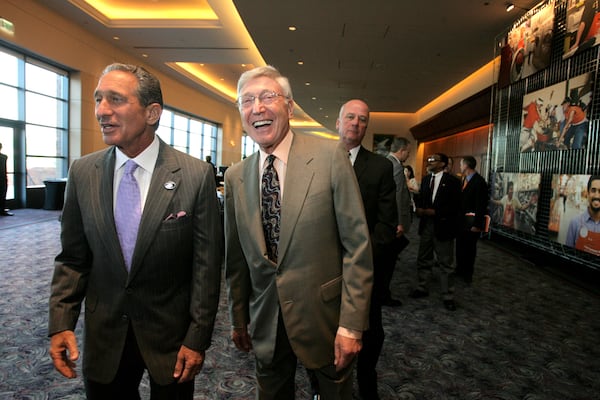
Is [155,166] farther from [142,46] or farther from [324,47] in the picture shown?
[142,46]

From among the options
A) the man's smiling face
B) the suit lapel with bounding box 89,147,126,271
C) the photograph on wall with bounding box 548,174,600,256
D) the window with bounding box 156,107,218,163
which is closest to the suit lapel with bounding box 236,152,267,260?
the man's smiling face

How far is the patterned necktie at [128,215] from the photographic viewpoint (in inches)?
47.6

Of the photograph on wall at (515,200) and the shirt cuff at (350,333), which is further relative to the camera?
the photograph on wall at (515,200)

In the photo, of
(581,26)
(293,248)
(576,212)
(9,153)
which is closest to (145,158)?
(293,248)

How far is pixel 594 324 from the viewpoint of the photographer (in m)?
3.65

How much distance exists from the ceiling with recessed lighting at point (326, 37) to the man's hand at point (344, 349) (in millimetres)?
6385

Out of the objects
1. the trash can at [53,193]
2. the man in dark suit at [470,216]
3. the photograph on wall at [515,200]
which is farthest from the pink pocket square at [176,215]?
the trash can at [53,193]

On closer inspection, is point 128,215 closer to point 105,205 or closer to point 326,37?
point 105,205

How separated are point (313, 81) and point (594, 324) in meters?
10.1

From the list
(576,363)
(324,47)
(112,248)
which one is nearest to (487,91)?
(324,47)

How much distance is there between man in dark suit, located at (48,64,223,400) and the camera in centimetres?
118

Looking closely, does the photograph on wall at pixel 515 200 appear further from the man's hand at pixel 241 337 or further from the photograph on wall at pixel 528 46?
the man's hand at pixel 241 337

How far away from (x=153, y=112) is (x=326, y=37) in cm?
752

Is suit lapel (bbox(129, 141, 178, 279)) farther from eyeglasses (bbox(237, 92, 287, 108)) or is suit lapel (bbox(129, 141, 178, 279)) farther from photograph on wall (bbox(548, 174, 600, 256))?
photograph on wall (bbox(548, 174, 600, 256))
